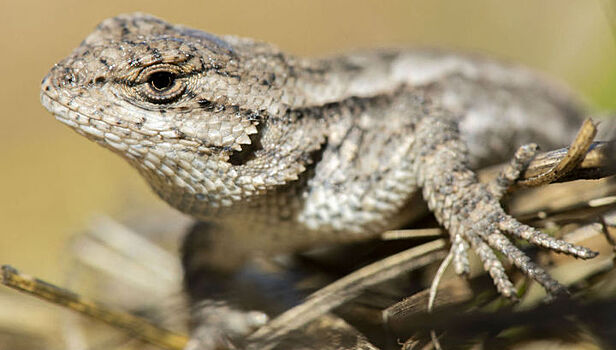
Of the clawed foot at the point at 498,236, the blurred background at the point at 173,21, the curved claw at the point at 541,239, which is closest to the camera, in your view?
the curved claw at the point at 541,239

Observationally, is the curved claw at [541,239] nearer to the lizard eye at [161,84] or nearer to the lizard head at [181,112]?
the lizard head at [181,112]

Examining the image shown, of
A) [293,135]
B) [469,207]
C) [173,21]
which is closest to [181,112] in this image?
[293,135]

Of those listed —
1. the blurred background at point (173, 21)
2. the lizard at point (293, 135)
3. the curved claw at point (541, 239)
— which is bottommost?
the curved claw at point (541, 239)

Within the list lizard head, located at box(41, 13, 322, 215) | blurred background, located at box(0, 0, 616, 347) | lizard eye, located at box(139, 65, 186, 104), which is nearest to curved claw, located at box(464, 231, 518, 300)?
lizard head, located at box(41, 13, 322, 215)

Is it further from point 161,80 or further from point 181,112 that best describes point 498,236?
point 161,80

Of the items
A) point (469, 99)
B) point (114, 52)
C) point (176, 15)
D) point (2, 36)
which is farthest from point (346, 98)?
point (2, 36)

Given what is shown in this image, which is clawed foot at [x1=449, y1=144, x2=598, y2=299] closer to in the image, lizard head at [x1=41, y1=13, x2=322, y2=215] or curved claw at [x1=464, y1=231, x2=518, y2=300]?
curved claw at [x1=464, y1=231, x2=518, y2=300]

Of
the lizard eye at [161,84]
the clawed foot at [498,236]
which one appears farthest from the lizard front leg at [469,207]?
the lizard eye at [161,84]
